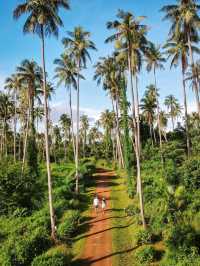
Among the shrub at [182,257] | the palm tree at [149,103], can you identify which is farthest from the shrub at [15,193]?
the palm tree at [149,103]

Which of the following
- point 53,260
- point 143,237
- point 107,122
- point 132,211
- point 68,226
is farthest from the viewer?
point 107,122

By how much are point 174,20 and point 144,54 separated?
1211 cm

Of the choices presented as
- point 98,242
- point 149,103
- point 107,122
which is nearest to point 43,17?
point 98,242

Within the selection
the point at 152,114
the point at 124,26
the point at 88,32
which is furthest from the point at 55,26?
the point at 152,114

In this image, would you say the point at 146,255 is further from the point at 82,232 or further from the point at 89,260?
the point at 82,232

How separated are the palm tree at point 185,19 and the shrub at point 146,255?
1014 inches

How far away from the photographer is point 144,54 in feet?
105

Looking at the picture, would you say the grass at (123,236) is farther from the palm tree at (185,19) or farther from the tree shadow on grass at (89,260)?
the palm tree at (185,19)

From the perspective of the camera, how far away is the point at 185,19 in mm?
40062

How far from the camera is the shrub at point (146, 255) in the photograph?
21.9 meters

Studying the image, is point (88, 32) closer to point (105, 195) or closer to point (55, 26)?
point (55, 26)

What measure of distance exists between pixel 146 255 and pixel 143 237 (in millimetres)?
2636

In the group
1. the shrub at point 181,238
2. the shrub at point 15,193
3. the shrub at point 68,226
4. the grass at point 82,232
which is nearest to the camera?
the shrub at point 181,238

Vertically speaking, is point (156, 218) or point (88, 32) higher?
point (88, 32)
